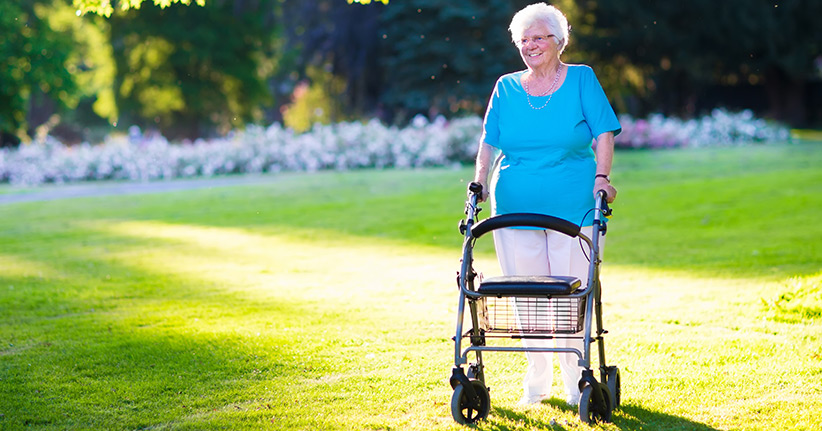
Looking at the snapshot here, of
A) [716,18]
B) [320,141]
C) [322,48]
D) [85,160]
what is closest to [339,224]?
[320,141]

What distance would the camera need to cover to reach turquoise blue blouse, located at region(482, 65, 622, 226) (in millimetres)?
4367

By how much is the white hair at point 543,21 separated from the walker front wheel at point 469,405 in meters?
1.56

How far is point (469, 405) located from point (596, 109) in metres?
1.42

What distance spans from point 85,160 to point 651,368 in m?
17.5

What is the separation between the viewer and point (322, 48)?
28.6 m

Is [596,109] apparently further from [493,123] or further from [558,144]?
[493,123]

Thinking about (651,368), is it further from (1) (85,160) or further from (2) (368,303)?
(1) (85,160)

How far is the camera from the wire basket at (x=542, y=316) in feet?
13.6

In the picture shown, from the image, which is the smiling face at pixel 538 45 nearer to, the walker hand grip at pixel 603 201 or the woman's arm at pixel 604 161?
the woman's arm at pixel 604 161

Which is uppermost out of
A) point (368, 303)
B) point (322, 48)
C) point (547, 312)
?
point (322, 48)

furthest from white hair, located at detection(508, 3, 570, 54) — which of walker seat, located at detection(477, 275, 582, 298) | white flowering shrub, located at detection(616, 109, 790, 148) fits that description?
white flowering shrub, located at detection(616, 109, 790, 148)

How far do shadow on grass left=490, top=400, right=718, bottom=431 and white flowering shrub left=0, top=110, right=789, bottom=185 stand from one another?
1660cm

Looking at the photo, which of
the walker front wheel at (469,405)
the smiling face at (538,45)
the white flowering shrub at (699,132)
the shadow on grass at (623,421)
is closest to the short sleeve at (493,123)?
the smiling face at (538,45)

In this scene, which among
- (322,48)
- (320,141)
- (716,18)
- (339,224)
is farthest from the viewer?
(716,18)
